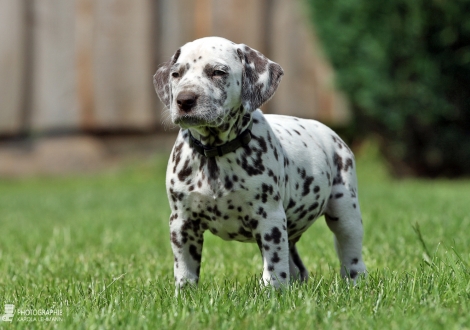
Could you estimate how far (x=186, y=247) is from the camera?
4.04 metres

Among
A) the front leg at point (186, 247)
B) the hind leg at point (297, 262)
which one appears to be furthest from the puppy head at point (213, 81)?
the hind leg at point (297, 262)

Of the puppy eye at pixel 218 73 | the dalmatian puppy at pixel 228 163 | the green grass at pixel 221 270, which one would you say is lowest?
the green grass at pixel 221 270

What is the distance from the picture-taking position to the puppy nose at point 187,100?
3666mm

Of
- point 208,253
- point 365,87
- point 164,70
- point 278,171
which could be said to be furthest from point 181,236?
point 365,87

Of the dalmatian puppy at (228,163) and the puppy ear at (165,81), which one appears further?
the puppy ear at (165,81)

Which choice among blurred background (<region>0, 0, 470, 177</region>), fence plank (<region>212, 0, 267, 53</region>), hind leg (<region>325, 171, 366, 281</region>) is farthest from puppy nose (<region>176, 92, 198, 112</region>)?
fence plank (<region>212, 0, 267, 53</region>)

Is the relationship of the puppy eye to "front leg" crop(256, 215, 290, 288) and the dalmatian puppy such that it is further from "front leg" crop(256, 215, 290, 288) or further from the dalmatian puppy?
"front leg" crop(256, 215, 290, 288)

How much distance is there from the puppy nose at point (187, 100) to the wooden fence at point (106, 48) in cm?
922

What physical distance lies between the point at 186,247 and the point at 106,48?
30.7 feet

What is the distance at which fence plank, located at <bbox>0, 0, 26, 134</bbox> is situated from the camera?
12.5 metres

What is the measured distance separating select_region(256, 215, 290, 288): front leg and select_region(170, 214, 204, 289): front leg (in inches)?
15.2

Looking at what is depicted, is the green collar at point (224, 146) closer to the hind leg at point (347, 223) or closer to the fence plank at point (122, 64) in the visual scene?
the hind leg at point (347, 223)

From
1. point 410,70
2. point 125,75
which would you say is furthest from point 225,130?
point 125,75

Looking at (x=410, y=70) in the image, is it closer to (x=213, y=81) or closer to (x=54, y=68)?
(x=54, y=68)
